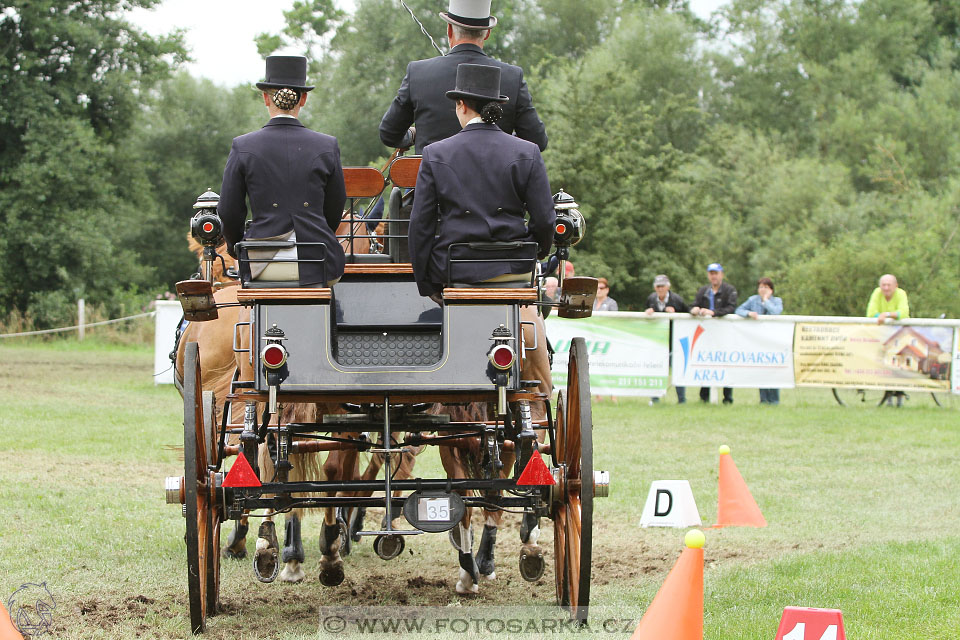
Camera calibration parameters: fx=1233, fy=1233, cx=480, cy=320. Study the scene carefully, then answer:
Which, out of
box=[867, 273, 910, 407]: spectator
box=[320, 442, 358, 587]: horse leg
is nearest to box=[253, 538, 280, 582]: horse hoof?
box=[320, 442, 358, 587]: horse leg

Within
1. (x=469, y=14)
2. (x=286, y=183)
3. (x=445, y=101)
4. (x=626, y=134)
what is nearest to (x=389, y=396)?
(x=286, y=183)

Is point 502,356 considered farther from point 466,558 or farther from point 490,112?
point 466,558

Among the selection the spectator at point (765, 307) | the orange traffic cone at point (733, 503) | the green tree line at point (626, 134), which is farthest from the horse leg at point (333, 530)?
the green tree line at point (626, 134)

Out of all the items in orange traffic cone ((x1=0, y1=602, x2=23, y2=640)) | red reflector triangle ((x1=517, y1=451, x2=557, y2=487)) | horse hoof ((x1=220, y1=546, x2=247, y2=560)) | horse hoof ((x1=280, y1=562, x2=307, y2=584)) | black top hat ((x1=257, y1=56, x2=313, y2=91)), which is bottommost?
horse hoof ((x1=220, y1=546, x2=247, y2=560))

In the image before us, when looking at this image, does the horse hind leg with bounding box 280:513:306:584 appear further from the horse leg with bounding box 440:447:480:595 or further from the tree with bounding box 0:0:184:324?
the tree with bounding box 0:0:184:324

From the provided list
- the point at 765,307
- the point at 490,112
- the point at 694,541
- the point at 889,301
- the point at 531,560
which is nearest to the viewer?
the point at 694,541

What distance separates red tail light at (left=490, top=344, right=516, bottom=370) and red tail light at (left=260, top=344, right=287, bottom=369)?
2.63 ft

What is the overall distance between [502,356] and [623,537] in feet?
10.5

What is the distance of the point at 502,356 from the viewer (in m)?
4.74

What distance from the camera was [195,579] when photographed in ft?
15.4

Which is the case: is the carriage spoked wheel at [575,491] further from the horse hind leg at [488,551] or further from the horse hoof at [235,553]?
the horse hoof at [235,553]

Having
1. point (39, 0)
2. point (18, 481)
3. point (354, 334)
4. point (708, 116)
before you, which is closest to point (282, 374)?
point (354, 334)

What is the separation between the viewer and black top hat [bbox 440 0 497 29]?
577cm

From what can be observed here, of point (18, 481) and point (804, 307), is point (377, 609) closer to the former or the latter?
point (18, 481)
